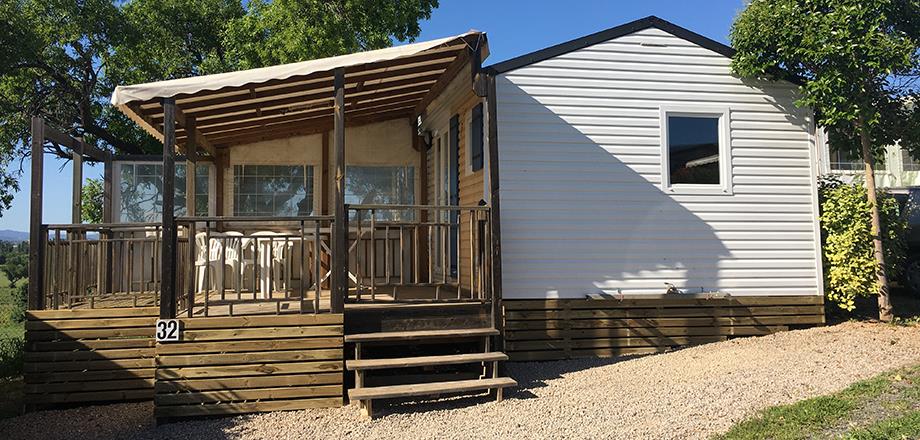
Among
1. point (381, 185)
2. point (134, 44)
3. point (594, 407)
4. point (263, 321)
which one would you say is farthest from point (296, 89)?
point (134, 44)

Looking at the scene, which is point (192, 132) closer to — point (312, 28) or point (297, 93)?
point (297, 93)

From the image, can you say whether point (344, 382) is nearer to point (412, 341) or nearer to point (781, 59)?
point (412, 341)

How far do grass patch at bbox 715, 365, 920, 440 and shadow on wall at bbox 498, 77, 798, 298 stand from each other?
100 inches

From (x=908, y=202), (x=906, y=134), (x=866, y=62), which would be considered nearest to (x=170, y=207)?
(x=866, y=62)

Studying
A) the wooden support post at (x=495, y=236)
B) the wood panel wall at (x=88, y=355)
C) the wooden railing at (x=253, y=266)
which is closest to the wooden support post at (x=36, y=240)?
the wood panel wall at (x=88, y=355)

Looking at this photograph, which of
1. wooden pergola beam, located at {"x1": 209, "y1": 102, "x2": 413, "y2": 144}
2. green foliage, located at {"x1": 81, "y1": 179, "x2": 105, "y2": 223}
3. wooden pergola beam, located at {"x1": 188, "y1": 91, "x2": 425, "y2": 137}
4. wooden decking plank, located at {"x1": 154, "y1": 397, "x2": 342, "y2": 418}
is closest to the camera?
wooden decking plank, located at {"x1": 154, "y1": 397, "x2": 342, "y2": 418}

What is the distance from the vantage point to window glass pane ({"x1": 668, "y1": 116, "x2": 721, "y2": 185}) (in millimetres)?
7316

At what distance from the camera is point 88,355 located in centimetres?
573

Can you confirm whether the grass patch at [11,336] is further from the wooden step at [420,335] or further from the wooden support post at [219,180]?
the wooden step at [420,335]

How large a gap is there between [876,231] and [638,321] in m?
3.04

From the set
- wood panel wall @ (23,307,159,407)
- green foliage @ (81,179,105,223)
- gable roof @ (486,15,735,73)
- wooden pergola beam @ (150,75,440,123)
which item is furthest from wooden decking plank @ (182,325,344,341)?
green foliage @ (81,179,105,223)

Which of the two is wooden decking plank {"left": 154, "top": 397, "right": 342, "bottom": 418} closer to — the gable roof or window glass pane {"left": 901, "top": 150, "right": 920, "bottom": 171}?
the gable roof

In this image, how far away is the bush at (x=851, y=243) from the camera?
7.29 m

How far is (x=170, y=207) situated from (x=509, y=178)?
3455 mm
